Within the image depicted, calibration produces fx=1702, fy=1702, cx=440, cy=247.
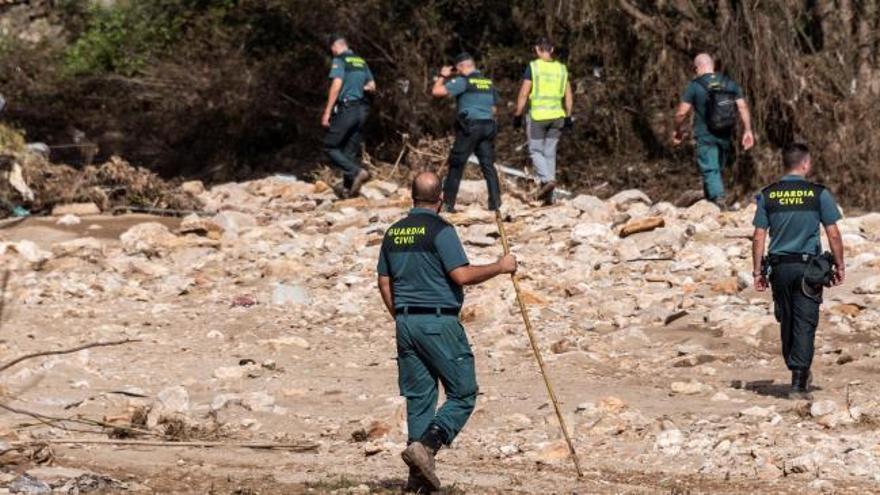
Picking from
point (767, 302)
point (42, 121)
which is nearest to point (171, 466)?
point (767, 302)

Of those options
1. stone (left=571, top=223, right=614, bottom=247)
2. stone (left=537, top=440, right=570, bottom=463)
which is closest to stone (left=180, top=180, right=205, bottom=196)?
stone (left=571, top=223, right=614, bottom=247)

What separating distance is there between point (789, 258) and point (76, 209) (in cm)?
919

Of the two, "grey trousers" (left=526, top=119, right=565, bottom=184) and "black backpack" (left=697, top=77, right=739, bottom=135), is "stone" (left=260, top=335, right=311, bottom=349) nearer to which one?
Answer: "grey trousers" (left=526, top=119, right=565, bottom=184)

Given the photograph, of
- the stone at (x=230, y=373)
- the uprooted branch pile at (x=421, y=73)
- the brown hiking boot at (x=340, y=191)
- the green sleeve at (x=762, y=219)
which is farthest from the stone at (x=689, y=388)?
the uprooted branch pile at (x=421, y=73)

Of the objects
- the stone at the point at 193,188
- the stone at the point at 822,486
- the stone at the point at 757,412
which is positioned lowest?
the stone at the point at 193,188

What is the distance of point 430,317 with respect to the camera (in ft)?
23.9

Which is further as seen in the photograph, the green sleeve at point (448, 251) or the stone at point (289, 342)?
the stone at point (289, 342)

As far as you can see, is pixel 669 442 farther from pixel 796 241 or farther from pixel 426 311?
pixel 426 311

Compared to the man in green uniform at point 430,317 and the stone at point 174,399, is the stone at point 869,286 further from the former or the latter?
the man in green uniform at point 430,317

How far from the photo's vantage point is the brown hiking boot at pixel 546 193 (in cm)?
1560

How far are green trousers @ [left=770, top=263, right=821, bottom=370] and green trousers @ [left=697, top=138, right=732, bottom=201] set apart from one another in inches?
219

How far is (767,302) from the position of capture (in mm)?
12102

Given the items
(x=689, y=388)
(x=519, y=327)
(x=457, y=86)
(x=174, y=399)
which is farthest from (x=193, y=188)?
(x=689, y=388)

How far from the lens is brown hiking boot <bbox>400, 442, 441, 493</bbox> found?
7137mm
